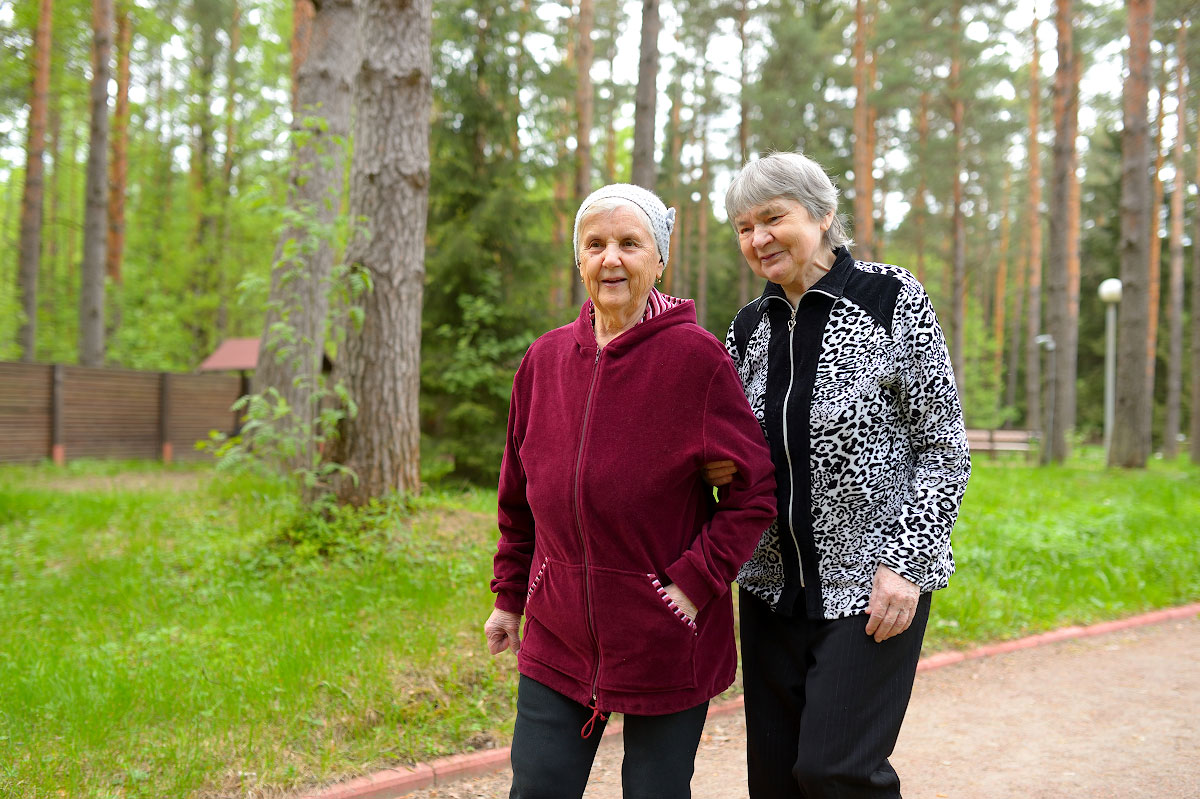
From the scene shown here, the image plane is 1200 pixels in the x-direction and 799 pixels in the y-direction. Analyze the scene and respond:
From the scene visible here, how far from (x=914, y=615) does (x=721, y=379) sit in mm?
744

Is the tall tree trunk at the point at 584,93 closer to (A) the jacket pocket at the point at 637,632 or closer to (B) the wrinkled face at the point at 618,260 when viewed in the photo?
(B) the wrinkled face at the point at 618,260

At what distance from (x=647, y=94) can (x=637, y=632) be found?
9.03m

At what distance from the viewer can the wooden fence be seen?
1445cm

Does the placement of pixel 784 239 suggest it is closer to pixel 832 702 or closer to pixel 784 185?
pixel 784 185

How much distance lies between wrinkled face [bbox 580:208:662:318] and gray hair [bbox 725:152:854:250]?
1.07 feet

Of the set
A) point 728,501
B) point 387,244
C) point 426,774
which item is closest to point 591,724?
point 728,501

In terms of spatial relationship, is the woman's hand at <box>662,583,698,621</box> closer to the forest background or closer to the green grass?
the green grass

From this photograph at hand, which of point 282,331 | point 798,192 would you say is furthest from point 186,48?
point 798,192

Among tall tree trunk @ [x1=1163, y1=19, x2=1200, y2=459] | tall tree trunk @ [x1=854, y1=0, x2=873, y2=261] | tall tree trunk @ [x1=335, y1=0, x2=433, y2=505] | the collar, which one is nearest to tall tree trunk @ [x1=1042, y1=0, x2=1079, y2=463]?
tall tree trunk @ [x1=854, y1=0, x2=873, y2=261]

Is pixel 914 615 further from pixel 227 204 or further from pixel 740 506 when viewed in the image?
pixel 227 204

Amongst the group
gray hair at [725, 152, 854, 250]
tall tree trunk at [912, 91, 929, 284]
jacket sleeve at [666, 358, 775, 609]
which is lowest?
jacket sleeve at [666, 358, 775, 609]

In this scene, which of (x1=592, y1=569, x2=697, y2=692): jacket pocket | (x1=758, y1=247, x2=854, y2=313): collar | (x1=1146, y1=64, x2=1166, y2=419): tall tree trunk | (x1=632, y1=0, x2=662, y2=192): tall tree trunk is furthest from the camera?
(x1=1146, y1=64, x2=1166, y2=419): tall tree trunk

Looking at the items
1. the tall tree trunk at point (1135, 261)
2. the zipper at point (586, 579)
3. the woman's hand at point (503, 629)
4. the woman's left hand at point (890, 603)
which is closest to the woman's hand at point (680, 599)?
the zipper at point (586, 579)

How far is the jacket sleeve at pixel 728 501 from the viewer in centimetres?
197
